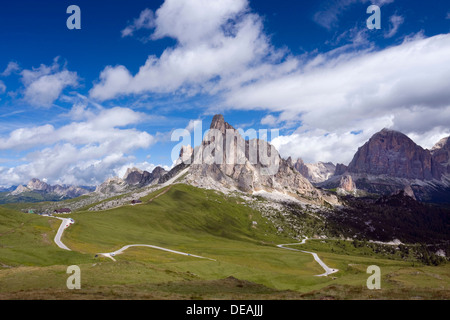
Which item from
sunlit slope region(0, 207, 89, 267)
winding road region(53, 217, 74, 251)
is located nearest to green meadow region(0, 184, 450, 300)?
sunlit slope region(0, 207, 89, 267)

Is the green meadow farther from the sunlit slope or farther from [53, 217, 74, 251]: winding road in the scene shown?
[53, 217, 74, 251]: winding road

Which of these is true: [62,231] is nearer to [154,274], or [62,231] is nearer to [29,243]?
[29,243]

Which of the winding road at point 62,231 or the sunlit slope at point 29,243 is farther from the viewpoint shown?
the winding road at point 62,231

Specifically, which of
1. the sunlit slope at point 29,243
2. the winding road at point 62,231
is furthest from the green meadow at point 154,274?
the winding road at point 62,231

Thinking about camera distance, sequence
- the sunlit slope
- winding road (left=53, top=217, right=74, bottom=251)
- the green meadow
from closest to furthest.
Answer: the green meadow < the sunlit slope < winding road (left=53, top=217, right=74, bottom=251)

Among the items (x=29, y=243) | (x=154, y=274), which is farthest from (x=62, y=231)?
(x=154, y=274)

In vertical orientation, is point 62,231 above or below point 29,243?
above

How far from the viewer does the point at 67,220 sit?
135m

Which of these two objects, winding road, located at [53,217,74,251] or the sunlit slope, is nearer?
the sunlit slope

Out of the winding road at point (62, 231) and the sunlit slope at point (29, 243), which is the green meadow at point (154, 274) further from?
the winding road at point (62, 231)

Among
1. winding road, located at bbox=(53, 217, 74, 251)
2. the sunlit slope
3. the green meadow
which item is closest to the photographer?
the green meadow
